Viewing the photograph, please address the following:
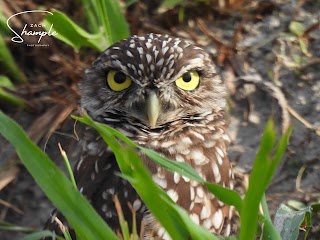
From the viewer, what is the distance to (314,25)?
3607 mm

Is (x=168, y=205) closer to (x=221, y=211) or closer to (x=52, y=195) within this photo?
(x=52, y=195)

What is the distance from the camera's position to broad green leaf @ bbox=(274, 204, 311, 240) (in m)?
2.20

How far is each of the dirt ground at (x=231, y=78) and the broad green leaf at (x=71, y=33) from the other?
7.0 inches

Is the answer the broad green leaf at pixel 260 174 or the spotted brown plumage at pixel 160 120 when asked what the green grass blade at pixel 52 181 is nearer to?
the broad green leaf at pixel 260 174

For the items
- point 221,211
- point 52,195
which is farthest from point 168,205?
point 221,211

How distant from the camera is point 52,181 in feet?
6.41

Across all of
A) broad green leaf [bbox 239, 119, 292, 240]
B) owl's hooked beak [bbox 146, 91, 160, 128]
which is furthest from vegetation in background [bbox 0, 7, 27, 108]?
broad green leaf [bbox 239, 119, 292, 240]

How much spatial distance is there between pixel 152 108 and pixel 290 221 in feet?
2.41

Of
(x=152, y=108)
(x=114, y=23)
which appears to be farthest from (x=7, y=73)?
(x=152, y=108)

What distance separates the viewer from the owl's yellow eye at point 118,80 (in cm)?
286

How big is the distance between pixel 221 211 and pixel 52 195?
1.00m

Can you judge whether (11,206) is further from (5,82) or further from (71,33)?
(71,33)

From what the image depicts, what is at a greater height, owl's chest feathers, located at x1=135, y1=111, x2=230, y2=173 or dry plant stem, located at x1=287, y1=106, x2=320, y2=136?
dry plant stem, located at x1=287, y1=106, x2=320, y2=136

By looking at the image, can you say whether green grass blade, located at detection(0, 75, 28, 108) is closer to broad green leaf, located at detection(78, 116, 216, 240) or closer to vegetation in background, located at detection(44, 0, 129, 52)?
vegetation in background, located at detection(44, 0, 129, 52)
